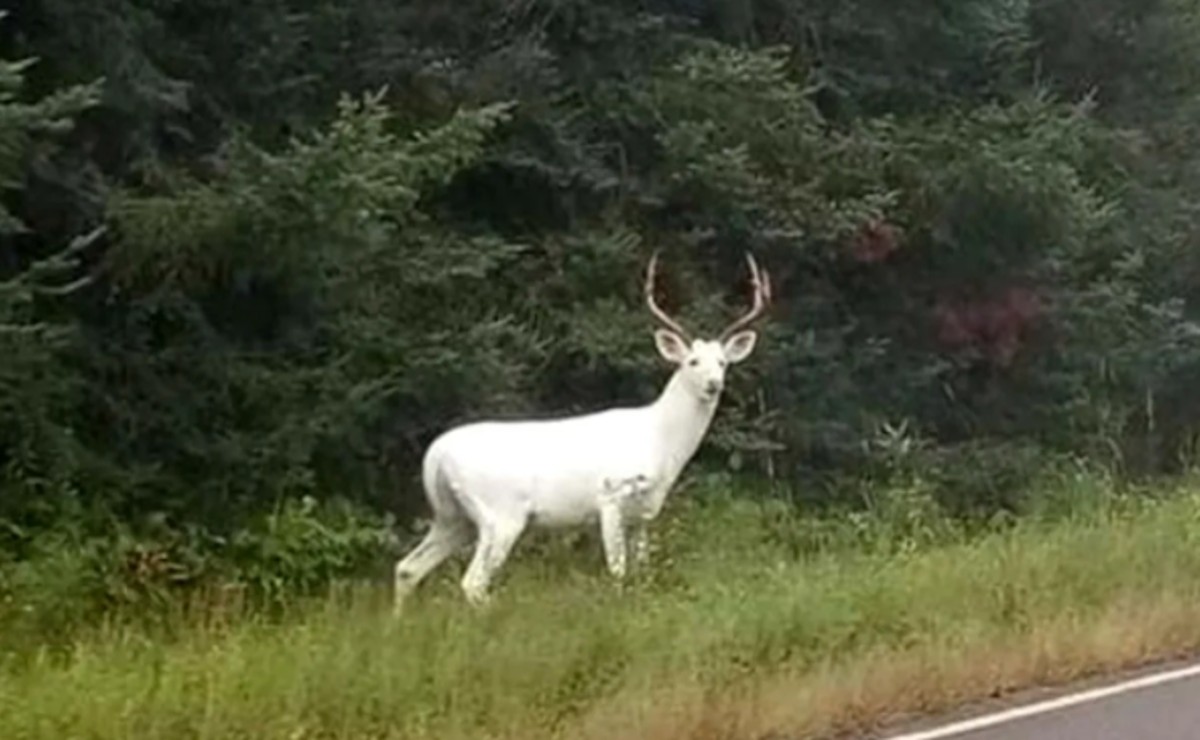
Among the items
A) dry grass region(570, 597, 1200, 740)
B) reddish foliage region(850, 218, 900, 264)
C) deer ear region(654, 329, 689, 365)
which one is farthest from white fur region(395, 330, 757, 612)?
reddish foliage region(850, 218, 900, 264)

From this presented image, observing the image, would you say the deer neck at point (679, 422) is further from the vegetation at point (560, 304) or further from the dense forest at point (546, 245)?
the dense forest at point (546, 245)

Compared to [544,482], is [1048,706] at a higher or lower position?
lower

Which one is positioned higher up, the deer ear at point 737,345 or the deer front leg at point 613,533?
the deer ear at point 737,345

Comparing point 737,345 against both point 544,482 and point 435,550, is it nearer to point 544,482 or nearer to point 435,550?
point 544,482

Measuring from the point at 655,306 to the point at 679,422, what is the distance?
2727 millimetres

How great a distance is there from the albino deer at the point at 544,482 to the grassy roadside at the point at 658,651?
29 cm

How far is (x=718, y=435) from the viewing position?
21.1 meters

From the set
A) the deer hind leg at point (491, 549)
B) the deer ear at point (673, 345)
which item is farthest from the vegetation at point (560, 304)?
the deer ear at point (673, 345)

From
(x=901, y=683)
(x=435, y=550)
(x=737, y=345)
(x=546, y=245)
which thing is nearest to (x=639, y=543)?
(x=435, y=550)

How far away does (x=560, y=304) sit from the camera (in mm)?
20250

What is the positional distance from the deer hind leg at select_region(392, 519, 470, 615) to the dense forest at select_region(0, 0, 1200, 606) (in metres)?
1.07

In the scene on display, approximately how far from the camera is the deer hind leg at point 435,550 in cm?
1600

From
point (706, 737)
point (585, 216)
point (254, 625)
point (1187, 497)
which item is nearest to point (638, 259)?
point (585, 216)

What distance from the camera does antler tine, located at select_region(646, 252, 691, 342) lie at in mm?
17766
